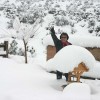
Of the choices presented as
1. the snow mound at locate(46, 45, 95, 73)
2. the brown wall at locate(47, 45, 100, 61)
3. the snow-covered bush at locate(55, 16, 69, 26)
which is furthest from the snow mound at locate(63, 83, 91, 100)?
the snow-covered bush at locate(55, 16, 69, 26)

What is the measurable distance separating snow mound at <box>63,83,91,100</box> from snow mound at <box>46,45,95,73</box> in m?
0.43

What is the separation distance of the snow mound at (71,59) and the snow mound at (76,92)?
17.1 inches

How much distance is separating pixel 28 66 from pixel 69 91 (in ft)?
12.1

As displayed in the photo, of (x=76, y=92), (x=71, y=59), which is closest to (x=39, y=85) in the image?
(x=71, y=59)

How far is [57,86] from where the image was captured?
737cm

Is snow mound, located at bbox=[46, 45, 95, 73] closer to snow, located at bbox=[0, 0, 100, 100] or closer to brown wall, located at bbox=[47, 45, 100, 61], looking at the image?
snow, located at bbox=[0, 0, 100, 100]

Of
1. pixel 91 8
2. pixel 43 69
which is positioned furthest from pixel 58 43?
pixel 91 8

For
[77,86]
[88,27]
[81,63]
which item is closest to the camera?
[77,86]

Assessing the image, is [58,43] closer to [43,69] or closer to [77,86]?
[77,86]

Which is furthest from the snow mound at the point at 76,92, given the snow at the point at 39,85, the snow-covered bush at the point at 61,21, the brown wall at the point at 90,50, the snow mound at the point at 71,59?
the snow-covered bush at the point at 61,21

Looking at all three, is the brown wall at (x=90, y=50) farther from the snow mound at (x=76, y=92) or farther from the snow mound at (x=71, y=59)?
A: the snow mound at (x=76, y=92)

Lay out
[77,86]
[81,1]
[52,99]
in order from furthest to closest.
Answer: [81,1] < [77,86] < [52,99]

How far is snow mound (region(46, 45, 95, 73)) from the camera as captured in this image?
6.70 metres

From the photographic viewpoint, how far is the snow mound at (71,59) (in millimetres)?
6699
